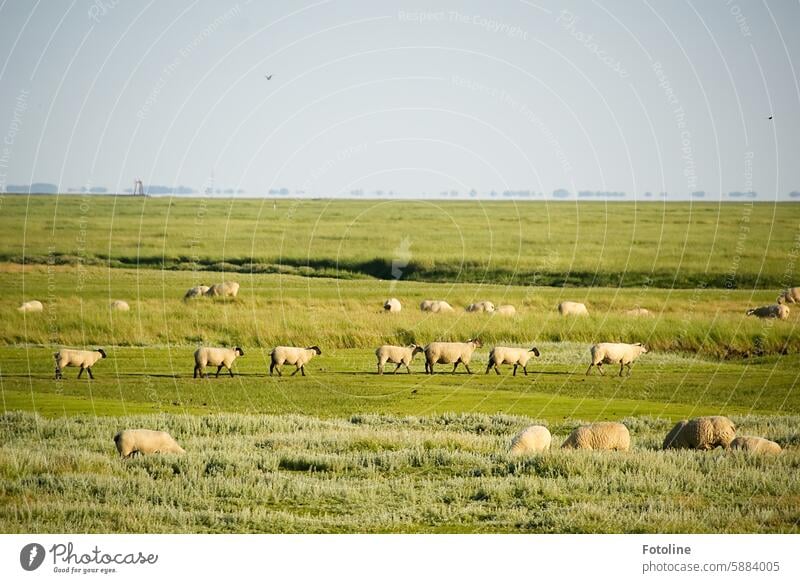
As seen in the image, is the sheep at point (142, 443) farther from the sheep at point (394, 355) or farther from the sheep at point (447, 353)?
the sheep at point (447, 353)

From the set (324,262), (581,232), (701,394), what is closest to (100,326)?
(701,394)

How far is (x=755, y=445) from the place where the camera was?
18.6 metres

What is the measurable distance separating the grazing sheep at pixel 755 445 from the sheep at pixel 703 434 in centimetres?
A: 45

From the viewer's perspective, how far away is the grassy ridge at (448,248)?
6575 centimetres

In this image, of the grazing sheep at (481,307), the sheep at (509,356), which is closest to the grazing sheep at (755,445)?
the sheep at (509,356)

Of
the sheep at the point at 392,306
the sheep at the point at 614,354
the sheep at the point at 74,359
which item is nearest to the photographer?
the sheep at the point at 74,359

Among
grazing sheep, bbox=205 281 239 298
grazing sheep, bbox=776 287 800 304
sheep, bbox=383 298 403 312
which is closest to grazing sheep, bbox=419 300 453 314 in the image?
sheep, bbox=383 298 403 312

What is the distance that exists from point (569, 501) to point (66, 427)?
10632 mm

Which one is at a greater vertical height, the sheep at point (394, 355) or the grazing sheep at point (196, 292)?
the grazing sheep at point (196, 292)

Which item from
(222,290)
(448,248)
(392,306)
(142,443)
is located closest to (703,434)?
(142,443)
